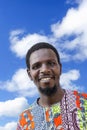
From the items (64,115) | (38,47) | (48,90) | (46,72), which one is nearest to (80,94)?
(64,115)

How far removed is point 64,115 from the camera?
7.82 m

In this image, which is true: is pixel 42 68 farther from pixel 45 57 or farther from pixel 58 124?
pixel 58 124

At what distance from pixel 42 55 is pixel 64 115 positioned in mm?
1092

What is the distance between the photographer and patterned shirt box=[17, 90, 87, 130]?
771 cm

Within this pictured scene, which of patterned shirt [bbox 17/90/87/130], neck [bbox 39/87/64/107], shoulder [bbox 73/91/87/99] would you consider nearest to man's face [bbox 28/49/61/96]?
neck [bbox 39/87/64/107]

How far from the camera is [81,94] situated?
809cm

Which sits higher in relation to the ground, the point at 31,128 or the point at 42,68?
the point at 42,68

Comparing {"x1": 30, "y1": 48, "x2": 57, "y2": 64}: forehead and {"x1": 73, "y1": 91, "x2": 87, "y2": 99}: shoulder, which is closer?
{"x1": 30, "y1": 48, "x2": 57, "y2": 64}: forehead

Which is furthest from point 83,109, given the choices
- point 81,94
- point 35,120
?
point 35,120

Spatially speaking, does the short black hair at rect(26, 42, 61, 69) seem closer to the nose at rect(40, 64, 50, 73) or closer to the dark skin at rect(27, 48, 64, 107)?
the dark skin at rect(27, 48, 64, 107)

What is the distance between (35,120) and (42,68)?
3.49 feet

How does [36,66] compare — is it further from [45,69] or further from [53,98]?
[53,98]

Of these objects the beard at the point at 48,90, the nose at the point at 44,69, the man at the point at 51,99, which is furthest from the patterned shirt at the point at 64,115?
the nose at the point at 44,69

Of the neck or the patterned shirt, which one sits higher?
the neck
